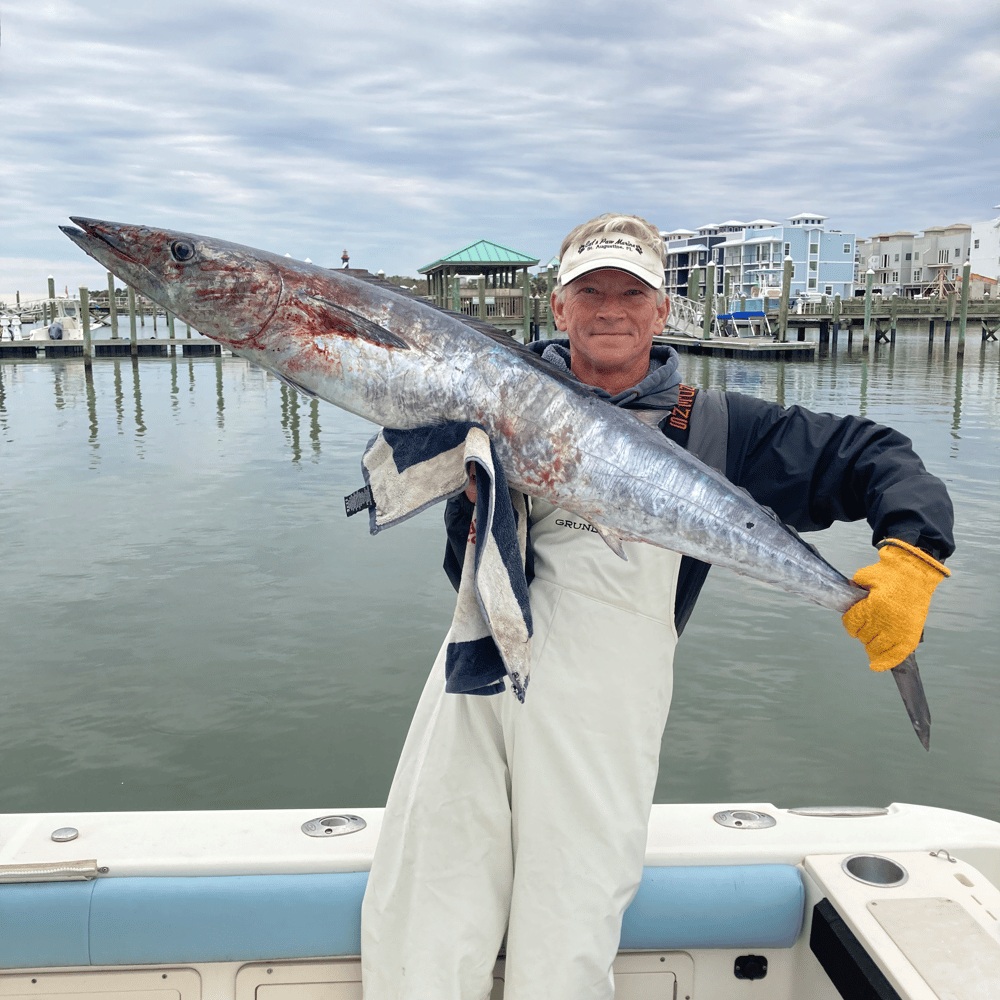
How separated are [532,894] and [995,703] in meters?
6.98

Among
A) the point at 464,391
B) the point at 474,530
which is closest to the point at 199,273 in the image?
the point at 464,391

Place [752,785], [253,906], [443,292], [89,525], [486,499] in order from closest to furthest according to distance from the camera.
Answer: [486,499]
[253,906]
[752,785]
[89,525]
[443,292]

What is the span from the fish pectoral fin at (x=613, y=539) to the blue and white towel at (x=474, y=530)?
10.0 inches

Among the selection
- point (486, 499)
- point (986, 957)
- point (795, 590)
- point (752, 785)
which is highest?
point (486, 499)

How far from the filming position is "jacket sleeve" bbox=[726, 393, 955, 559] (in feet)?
8.52

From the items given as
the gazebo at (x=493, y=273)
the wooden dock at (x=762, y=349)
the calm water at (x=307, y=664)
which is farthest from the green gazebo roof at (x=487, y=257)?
the calm water at (x=307, y=664)

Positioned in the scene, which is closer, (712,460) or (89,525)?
(712,460)

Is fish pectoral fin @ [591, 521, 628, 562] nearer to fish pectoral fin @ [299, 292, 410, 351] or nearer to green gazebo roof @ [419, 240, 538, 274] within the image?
fish pectoral fin @ [299, 292, 410, 351]

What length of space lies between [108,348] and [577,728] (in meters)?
54.9

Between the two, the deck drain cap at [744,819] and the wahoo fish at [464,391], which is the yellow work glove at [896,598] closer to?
the wahoo fish at [464,391]

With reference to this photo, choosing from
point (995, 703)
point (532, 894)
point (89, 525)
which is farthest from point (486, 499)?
point (89, 525)

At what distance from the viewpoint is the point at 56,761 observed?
268 inches

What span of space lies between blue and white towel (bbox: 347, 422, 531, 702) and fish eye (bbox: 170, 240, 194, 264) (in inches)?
31.1

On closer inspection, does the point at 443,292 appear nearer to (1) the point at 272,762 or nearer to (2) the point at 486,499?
(1) the point at 272,762
